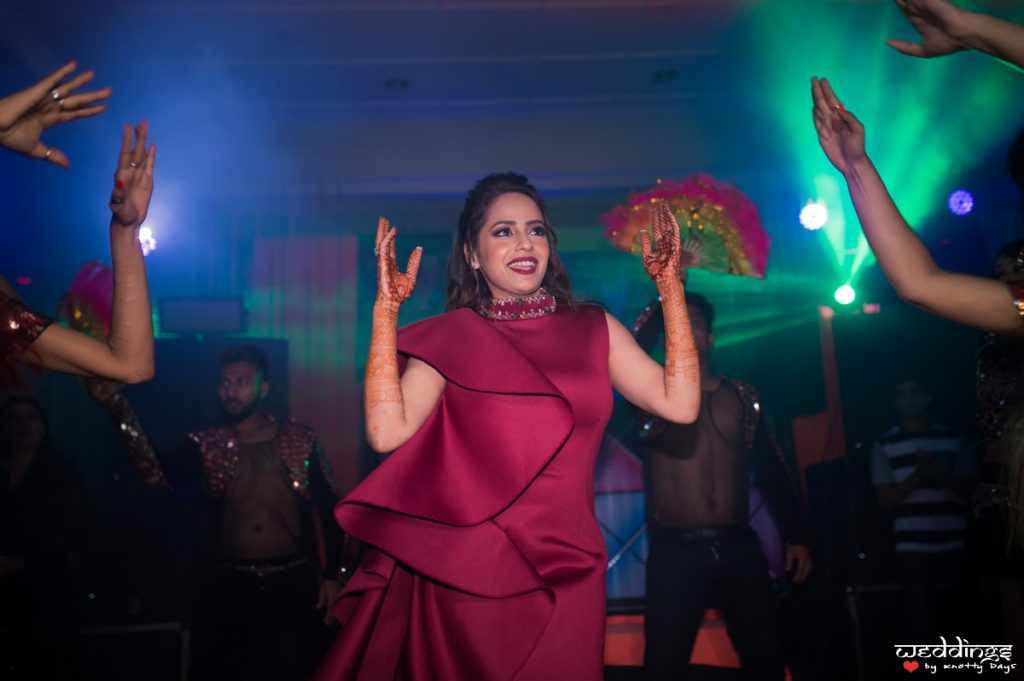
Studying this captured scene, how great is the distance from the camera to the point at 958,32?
6.41 ft

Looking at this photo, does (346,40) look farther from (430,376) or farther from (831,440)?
(831,440)

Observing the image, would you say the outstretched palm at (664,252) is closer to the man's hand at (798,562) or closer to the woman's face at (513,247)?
the woman's face at (513,247)

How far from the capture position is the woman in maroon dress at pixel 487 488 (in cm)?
198

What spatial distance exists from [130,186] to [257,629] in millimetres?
3303

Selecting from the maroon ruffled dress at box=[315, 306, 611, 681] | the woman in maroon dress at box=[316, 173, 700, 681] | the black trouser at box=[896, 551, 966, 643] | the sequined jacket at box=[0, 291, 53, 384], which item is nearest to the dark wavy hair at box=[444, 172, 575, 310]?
the woman in maroon dress at box=[316, 173, 700, 681]

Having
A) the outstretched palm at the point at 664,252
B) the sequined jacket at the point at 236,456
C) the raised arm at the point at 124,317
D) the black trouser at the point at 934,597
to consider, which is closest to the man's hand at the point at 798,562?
the black trouser at the point at 934,597

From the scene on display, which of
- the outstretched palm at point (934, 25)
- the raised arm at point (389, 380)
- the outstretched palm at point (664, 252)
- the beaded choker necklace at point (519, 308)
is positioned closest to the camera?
the outstretched palm at point (934, 25)

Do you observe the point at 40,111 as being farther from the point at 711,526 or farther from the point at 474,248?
the point at 711,526

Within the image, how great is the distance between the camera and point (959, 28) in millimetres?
1943

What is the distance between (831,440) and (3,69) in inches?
356

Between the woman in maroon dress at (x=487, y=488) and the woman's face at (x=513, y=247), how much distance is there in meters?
0.20

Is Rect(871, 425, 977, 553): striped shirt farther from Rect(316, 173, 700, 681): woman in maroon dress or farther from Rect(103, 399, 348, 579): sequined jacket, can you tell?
Rect(103, 399, 348, 579): sequined jacket

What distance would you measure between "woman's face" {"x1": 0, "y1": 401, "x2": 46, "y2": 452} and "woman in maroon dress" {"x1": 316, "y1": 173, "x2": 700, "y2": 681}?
4.07 meters

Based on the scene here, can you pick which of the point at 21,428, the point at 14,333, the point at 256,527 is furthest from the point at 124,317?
the point at 21,428
